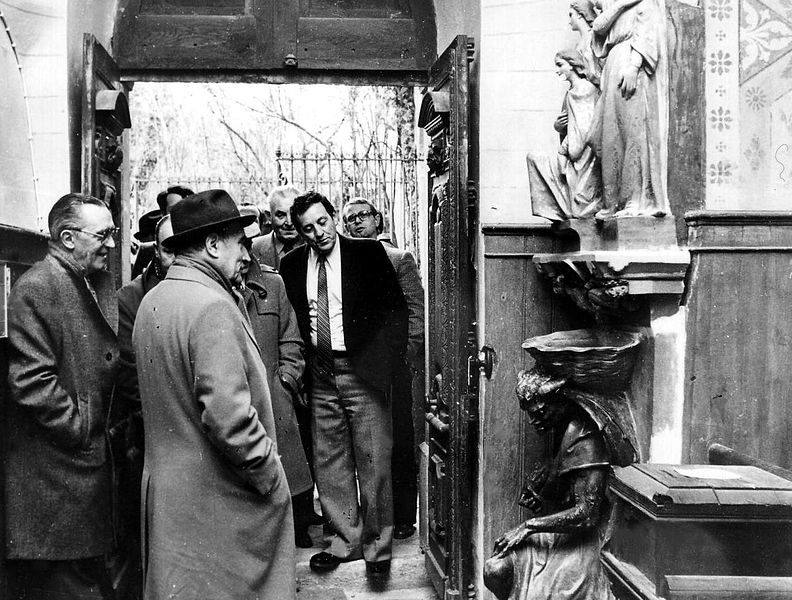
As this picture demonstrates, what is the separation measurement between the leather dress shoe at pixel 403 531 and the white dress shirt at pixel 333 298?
4.97 feet

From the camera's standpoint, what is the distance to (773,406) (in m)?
3.11

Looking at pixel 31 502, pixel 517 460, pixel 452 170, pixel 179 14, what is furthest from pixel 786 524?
pixel 179 14

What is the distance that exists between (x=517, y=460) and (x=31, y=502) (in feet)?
6.84

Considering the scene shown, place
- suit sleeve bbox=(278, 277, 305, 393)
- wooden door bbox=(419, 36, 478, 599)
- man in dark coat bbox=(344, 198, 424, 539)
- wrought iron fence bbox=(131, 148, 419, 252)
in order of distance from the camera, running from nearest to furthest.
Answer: wooden door bbox=(419, 36, 478, 599)
suit sleeve bbox=(278, 277, 305, 393)
man in dark coat bbox=(344, 198, 424, 539)
wrought iron fence bbox=(131, 148, 419, 252)

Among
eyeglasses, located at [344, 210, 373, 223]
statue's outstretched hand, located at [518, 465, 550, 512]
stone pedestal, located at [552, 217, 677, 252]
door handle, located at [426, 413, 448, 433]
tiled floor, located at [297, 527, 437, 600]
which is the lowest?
tiled floor, located at [297, 527, 437, 600]

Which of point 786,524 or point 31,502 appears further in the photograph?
point 31,502

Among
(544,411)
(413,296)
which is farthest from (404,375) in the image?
(544,411)

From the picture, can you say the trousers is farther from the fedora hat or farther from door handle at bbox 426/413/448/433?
the fedora hat

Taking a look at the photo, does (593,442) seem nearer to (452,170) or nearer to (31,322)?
(452,170)

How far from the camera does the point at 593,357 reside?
3307 millimetres

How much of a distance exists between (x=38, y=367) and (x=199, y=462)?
0.91 meters

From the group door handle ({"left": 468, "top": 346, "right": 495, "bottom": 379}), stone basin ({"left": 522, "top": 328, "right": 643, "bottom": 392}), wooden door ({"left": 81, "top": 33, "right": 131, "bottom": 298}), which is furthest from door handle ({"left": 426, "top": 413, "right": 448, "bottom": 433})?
wooden door ({"left": 81, "top": 33, "right": 131, "bottom": 298})

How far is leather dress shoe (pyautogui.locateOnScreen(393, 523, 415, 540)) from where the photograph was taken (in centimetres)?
561

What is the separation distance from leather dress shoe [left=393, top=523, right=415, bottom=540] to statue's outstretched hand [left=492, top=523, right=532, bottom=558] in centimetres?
215
